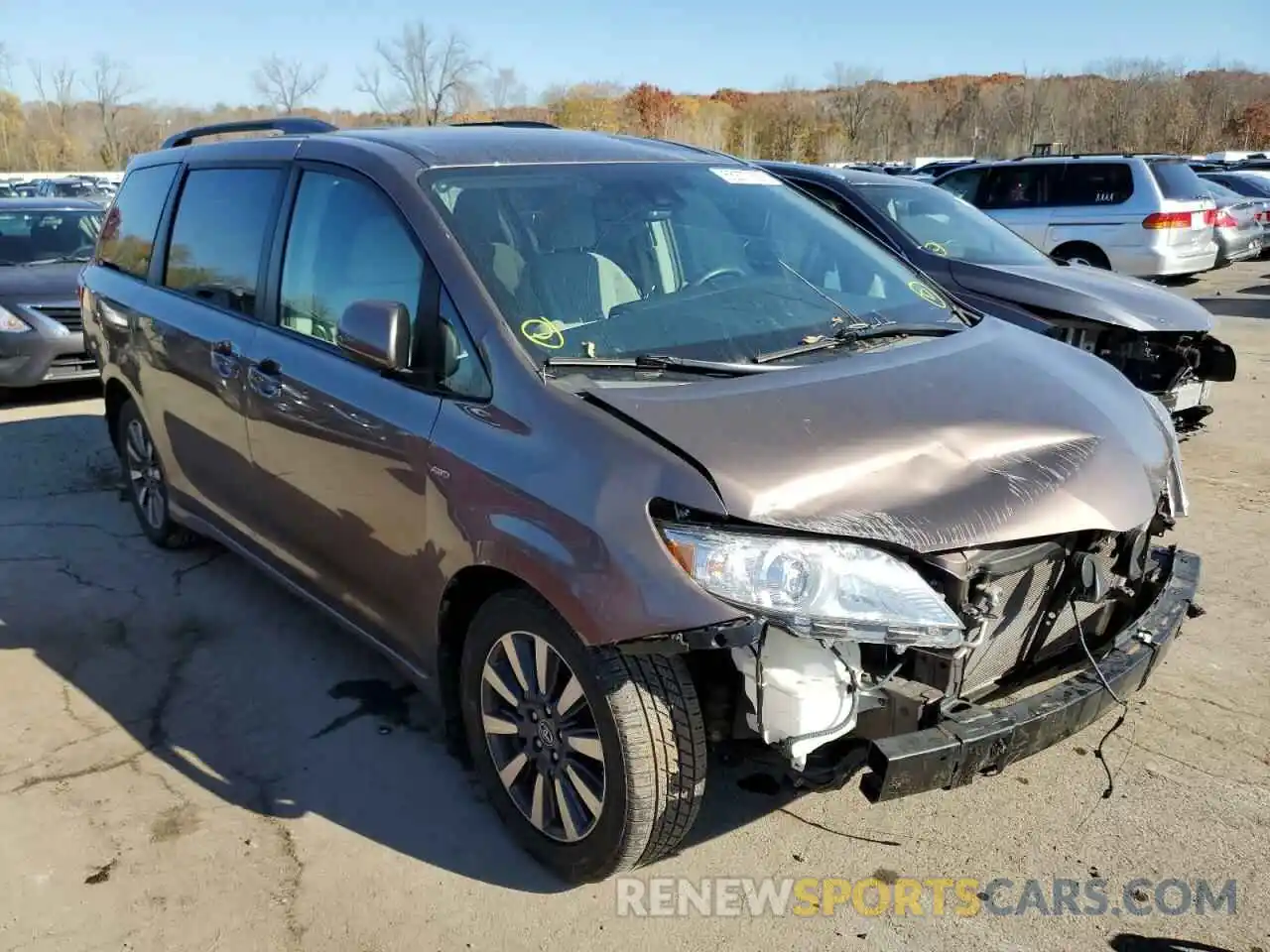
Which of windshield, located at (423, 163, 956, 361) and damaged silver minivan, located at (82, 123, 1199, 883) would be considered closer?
damaged silver minivan, located at (82, 123, 1199, 883)

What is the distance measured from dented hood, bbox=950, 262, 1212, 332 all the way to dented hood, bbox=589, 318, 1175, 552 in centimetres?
350

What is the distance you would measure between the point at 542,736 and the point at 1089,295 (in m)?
4.99

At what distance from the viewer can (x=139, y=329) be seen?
4.60 meters

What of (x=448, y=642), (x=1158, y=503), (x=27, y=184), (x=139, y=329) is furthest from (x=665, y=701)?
(x=27, y=184)

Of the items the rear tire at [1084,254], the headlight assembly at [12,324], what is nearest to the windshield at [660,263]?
the headlight assembly at [12,324]

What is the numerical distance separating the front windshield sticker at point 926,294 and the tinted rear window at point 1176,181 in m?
10.1

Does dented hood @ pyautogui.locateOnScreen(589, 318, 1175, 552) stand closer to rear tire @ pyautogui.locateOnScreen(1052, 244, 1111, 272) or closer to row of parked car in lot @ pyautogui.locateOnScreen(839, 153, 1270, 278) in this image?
row of parked car in lot @ pyautogui.locateOnScreen(839, 153, 1270, 278)

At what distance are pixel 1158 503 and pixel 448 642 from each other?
2.05m

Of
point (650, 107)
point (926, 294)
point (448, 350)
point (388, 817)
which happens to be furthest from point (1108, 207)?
point (650, 107)

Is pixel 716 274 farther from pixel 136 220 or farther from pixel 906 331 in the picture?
pixel 136 220

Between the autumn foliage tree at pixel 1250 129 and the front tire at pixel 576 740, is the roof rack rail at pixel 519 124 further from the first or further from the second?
the autumn foliage tree at pixel 1250 129

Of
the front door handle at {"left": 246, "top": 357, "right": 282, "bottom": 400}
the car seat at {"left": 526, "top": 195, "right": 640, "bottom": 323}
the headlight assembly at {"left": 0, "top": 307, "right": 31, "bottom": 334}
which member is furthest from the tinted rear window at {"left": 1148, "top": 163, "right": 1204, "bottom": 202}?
the headlight assembly at {"left": 0, "top": 307, "right": 31, "bottom": 334}

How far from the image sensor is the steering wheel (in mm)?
3252

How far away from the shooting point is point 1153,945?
2.52 meters
